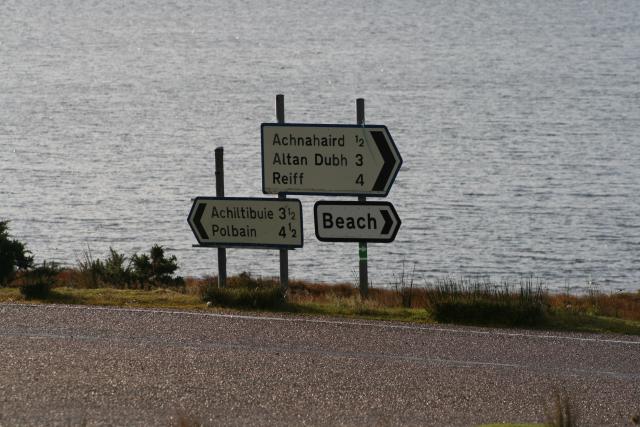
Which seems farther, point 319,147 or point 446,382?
point 319,147

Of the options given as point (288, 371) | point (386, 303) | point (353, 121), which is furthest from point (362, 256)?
point (353, 121)

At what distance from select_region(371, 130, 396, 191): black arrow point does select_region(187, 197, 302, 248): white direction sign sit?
1005 mm

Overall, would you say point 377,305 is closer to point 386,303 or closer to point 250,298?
point 386,303

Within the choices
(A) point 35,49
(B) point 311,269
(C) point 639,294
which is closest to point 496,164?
(B) point 311,269

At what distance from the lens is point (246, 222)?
15.5 metres

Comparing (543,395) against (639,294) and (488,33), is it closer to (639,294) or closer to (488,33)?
(639,294)

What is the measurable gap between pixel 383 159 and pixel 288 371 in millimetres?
4807

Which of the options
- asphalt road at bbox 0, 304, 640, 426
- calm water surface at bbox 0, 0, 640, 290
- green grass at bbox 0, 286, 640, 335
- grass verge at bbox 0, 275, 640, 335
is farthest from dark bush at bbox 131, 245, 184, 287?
calm water surface at bbox 0, 0, 640, 290

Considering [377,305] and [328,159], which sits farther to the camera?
[328,159]

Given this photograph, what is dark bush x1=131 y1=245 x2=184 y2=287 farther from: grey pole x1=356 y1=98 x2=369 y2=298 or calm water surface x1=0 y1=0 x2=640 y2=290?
calm water surface x1=0 y1=0 x2=640 y2=290

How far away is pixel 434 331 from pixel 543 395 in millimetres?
2457

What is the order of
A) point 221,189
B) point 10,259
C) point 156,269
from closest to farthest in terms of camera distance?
point 221,189 < point 10,259 < point 156,269

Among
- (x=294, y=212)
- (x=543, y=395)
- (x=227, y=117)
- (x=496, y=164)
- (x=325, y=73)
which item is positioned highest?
(x=325, y=73)

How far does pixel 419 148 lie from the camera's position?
175 ft
